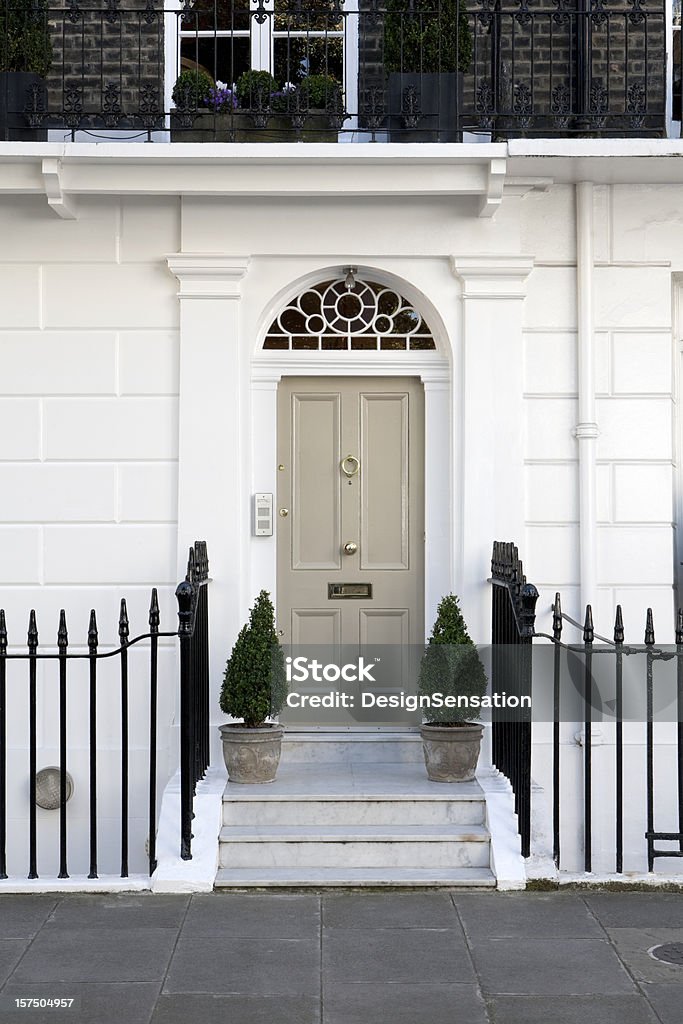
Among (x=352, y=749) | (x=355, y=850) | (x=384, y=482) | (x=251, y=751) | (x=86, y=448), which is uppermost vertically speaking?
(x=86, y=448)

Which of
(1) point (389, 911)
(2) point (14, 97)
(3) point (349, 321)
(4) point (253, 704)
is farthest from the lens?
(3) point (349, 321)

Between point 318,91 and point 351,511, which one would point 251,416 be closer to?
point 351,511

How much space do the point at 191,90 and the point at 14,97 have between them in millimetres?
1044

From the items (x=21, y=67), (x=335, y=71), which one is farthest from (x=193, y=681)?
(x=335, y=71)

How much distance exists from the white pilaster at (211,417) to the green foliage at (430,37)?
61.4 inches

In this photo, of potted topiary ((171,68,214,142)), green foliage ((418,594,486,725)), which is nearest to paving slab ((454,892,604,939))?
green foliage ((418,594,486,725))

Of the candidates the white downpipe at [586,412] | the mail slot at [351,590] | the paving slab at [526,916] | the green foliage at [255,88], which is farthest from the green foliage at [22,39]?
the paving slab at [526,916]

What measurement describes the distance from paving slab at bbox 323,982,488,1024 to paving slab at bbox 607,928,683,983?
2.26 feet

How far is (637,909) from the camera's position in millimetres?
5262

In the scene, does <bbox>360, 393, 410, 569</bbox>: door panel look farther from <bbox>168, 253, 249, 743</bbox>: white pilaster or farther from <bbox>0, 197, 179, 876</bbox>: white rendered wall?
<bbox>0, 197, 179, 876</bbox>: white rendered wall

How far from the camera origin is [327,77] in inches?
285

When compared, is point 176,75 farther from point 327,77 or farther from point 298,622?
point 298,622

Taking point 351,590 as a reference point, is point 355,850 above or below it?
below

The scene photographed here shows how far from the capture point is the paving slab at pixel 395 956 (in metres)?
4.52
